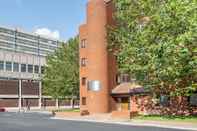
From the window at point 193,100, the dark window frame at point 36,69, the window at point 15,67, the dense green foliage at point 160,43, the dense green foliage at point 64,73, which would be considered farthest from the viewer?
the dark window frame at point 36,69

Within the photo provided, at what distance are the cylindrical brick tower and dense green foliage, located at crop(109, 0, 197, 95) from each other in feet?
40.1

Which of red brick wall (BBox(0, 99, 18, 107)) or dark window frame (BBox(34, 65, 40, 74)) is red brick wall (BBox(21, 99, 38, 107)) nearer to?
red brick wall (BBox(0, 99, 18, 107))

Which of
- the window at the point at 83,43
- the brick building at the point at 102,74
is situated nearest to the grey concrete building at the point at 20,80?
the window at the point at 83,43

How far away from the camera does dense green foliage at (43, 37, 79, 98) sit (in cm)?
7188

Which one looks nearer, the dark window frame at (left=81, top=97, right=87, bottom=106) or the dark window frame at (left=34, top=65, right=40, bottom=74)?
the dark window frame at (left=81, top=97, right=87, bottom=106)

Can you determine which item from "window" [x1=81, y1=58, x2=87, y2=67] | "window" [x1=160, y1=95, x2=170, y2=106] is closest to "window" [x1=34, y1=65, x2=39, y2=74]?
"window" [x1=81, y1=58, x2=87, y2=67]

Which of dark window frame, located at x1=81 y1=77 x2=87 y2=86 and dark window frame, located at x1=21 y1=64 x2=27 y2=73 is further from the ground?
dark window frame, located at x1=21 y1=64 x2=27 y2=73

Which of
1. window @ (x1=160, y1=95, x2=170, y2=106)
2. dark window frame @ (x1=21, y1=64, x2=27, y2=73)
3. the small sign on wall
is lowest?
window @ (x1=160, y1=95, x2=170, y2=106)

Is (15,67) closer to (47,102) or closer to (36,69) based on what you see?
(36,69)

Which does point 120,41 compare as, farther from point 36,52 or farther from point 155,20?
point 36,52

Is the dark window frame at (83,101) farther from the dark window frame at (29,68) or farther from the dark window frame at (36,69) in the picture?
the dark window frame at (36,69)

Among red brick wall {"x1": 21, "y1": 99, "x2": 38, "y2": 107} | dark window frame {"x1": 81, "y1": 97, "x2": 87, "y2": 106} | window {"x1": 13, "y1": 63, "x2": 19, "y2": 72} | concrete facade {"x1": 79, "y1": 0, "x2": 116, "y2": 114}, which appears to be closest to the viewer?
concrete facade {"x1": 79, "y1": 0, "x2": 116, "y2": 114}

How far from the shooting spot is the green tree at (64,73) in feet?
236

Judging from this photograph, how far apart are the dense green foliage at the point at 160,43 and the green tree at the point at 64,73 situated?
2762 cm
